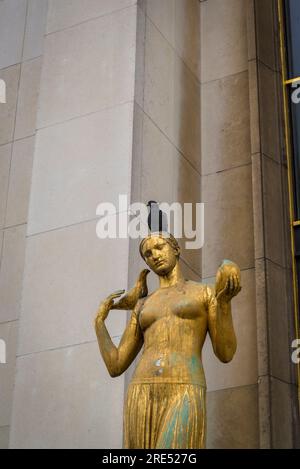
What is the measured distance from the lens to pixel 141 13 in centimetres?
1129

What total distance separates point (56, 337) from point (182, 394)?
122 inches

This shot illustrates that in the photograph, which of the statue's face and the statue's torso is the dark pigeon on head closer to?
the statue's face

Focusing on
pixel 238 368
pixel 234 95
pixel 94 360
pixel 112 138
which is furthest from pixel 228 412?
pixel 234 95

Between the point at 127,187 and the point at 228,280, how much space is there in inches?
132

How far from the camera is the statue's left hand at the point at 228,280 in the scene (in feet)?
22.9

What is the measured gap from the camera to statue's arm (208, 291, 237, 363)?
7.23 m

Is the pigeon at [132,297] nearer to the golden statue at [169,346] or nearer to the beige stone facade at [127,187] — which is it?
the golden statue at [169,346]

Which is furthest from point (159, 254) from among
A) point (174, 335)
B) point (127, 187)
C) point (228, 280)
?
point (127, 187)

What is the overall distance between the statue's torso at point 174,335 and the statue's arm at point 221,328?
0.17 ft

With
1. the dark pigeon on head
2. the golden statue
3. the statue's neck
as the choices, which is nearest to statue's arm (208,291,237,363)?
the golden statue

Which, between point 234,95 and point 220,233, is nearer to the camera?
point 220,233

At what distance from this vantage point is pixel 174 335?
7242mm

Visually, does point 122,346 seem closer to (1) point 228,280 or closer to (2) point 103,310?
(2) point 103,310

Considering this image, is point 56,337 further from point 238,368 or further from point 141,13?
point 141,13
